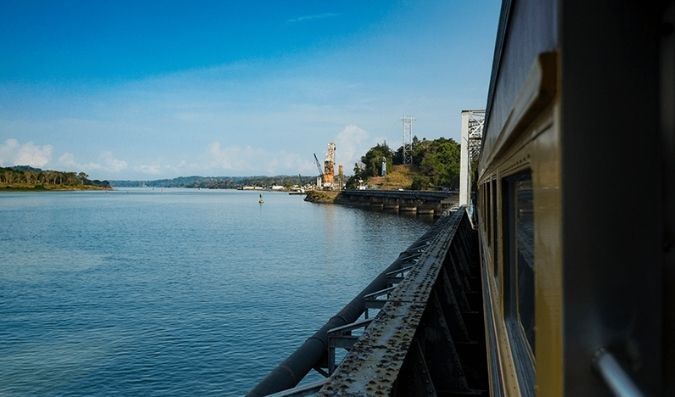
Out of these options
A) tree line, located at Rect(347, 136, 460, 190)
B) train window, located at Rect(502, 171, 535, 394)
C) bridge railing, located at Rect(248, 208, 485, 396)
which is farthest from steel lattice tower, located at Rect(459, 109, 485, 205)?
tree line, located at Rect(347, 136, 460, 190)

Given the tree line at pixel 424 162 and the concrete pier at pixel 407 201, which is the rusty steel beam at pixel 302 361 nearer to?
the concrete pier at pixel 407 201

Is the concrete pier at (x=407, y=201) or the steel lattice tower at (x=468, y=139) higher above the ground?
the steel lattice tower at (x=468, y=139)

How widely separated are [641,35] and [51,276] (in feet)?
102

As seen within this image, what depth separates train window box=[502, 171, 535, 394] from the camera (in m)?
2.47

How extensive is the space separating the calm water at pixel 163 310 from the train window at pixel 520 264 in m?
11.3

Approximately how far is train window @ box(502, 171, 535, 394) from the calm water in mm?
11334

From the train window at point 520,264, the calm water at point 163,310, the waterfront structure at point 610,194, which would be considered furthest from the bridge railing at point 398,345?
the calm water at point 163,310

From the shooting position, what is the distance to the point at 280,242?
44844 mm

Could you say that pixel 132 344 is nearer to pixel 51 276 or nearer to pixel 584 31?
pixel 51 276

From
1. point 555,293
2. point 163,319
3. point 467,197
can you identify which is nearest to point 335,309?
point 163,319

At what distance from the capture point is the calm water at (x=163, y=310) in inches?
578

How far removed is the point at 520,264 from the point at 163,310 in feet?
65.5

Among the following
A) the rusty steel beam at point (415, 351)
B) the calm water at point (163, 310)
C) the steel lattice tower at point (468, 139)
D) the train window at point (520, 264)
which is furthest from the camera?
the steel lattice tower at point (468, 139)

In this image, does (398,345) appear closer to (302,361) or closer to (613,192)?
(302,361)
